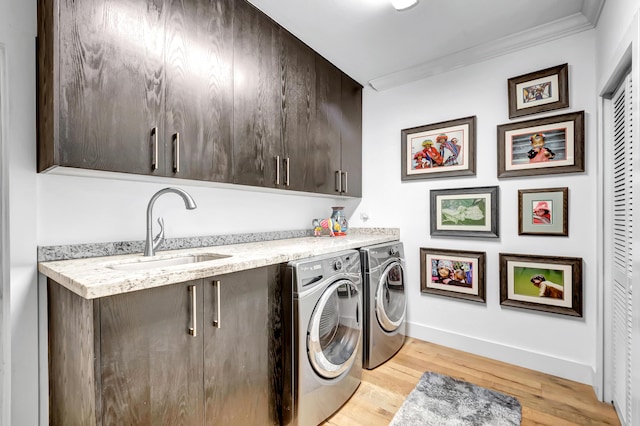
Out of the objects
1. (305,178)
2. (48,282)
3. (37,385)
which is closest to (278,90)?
(305,178)

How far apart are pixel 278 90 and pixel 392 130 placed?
129 cm

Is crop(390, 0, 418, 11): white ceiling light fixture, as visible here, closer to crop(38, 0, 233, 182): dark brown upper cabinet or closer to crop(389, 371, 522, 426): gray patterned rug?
crop(38, 0, 233, 182): dark brown upper cabinet

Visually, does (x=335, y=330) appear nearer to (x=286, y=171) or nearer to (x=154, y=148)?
(x=286, y=171)

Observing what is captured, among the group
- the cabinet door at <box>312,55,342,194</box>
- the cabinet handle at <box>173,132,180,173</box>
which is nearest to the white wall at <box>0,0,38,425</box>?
the cabinet handle at <box>173,132,180,173</box>

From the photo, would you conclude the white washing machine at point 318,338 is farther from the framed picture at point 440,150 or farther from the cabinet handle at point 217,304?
the framed picture at point 440,150

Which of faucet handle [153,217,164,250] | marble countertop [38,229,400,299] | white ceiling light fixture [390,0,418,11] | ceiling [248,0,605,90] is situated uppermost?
ceiling [248,0,605,90]

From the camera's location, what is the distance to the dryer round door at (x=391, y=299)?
7.13ft

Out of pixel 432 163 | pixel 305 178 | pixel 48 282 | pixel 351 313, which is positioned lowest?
pixel 351 313

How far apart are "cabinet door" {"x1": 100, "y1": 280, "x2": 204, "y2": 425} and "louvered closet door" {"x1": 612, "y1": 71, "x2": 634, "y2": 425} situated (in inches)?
A: 76.0

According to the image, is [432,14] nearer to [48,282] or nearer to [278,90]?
[278,90]

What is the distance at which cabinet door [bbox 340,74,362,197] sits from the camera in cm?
274

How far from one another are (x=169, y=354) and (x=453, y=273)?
222 cm

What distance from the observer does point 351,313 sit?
1822 mm

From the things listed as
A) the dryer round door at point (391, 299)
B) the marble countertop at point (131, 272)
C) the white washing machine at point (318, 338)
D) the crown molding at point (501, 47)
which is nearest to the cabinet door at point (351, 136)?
the crown molding at point (501, 47)
